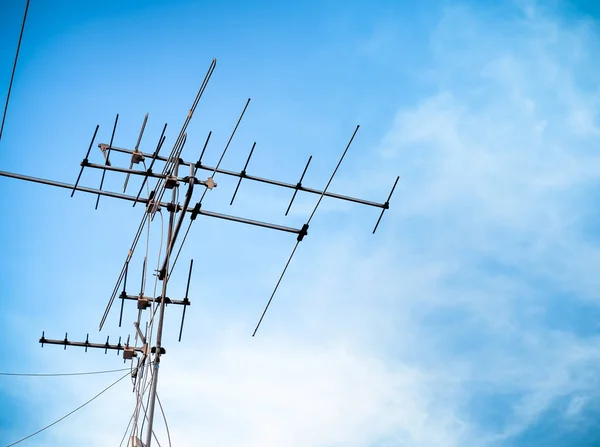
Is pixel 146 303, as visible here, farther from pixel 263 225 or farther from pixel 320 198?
pixel 320 198

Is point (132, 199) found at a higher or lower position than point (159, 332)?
higher

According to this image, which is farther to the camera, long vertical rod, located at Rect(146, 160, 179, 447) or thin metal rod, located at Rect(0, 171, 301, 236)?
thin metal rod, located at Rect(0, 171, 301, 236)

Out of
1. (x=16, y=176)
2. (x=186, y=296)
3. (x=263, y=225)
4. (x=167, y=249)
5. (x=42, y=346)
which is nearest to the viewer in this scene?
(x=167, y=249)

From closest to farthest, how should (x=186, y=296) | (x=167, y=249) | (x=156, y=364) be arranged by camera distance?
(x=156, y=364) → (x=167, y=249) → (x=186, y=296)

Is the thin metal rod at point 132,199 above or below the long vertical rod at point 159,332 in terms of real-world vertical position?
above

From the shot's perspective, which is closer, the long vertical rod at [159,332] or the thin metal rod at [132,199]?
the long vertical rod at [159,332]

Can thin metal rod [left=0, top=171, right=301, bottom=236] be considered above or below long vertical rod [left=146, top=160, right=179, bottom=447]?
above

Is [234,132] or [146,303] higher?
[234,132]

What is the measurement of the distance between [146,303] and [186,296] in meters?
1.09

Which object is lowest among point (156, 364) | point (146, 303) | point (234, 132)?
point (156, 364)

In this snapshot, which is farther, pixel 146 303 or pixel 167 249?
pixel 146 303

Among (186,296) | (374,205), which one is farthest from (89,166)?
(374,205)

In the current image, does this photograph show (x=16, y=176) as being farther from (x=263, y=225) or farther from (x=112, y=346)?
(x=112, y=346)

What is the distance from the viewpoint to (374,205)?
340 inches
